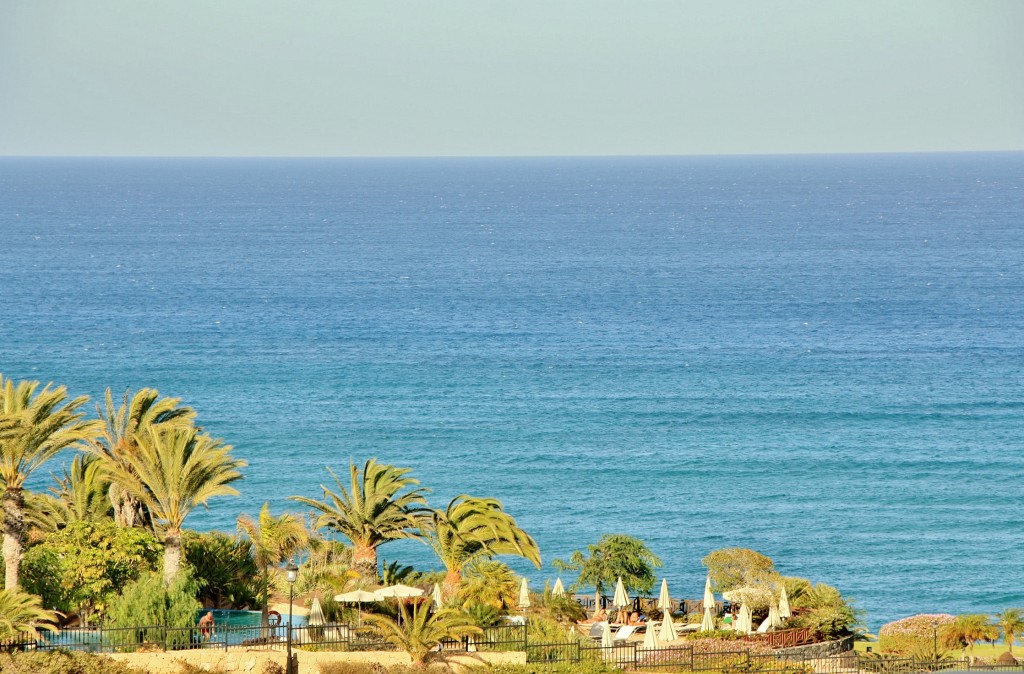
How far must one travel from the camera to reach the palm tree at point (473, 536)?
34.2 meters

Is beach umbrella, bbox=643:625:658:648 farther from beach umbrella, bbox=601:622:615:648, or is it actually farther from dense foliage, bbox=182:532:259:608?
dense foliage, bbox=182:532:259:608

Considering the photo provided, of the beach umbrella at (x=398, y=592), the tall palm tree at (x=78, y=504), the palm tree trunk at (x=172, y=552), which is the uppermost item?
the tall palm tree at (x=78, y=504)

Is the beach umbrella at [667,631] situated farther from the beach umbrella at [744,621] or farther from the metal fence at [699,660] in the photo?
the beach umbrella at [744,621]

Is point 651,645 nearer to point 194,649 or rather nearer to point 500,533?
point 500,533

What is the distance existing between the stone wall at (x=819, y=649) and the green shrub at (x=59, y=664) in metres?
13.4

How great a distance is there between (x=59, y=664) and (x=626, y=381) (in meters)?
53.6

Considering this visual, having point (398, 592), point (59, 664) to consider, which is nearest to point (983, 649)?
point (398, 592)

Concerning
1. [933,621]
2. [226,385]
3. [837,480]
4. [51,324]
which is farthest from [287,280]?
[933,621]

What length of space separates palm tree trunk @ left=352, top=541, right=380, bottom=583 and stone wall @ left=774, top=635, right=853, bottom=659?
9.23 m

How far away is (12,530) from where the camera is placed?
2880 cm

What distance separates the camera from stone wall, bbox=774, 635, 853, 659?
31.5 metres

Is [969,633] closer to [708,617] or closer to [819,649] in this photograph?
[819,649]

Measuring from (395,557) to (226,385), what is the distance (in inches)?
1101

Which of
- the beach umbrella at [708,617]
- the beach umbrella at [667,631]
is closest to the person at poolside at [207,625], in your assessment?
the beach umbrella at [667,631]
